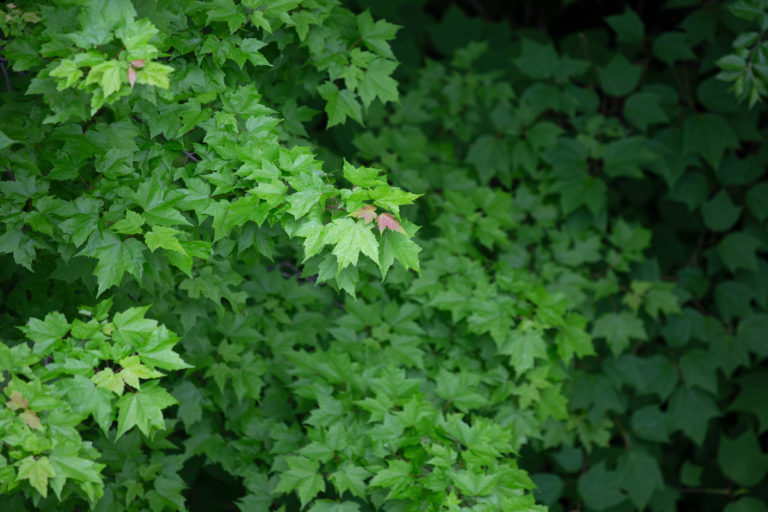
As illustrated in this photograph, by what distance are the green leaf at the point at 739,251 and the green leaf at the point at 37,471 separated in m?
3.57

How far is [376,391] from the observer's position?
272 centimetres

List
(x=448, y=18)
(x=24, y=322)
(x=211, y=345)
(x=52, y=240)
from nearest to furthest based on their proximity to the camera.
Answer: (x=52, y=240) → (x=24, y=322) → (x=211, y=345) → (x=448, y=18)

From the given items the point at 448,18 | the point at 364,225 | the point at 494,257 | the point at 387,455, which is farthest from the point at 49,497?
the point at 448,18

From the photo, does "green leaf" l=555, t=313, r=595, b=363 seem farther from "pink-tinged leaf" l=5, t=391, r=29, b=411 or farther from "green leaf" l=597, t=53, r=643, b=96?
"pink-tinged leaf" l=5, t=391, r=29, b=411

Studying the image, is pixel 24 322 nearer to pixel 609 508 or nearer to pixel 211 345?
pixel 211 345

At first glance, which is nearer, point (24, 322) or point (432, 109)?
point (24, 322)

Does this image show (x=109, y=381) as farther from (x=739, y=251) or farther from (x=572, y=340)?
(x=739, y=251)

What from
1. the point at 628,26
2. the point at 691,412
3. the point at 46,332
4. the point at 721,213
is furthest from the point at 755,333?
the point at 46,332

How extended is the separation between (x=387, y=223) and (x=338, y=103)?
956 mm

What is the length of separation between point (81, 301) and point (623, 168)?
2.82 meters

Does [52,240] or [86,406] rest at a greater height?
[52,240]

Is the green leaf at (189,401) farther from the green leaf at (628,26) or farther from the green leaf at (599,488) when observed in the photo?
the green leaf at (628,26)

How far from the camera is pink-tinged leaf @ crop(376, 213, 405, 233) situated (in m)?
1.96

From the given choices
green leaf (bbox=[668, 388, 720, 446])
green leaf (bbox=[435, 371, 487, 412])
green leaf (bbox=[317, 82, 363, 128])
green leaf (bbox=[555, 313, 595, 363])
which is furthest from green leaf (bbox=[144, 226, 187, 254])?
green leaf (bbox=[668, 388, 720, 446])
